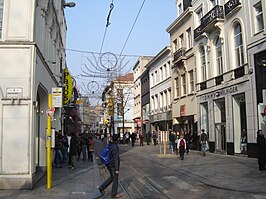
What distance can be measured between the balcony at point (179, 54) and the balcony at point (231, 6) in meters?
8.63

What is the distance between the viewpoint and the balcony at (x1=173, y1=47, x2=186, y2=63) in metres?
33.4

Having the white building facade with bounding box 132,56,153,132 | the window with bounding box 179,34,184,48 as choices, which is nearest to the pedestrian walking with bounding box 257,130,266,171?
the window with bounding box 179,34,184,48

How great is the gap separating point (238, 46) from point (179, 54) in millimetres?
10739

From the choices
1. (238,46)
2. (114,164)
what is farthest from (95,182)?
(238,46)

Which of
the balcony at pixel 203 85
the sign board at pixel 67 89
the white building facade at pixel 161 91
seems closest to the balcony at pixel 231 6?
the balcony at pixel 203 85

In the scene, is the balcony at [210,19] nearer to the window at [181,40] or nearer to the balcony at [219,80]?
the balcony at [219,80]

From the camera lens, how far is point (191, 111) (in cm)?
3206

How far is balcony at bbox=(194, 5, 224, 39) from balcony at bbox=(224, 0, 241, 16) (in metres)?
0.53

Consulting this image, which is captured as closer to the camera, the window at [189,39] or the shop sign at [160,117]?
the window at [189,39]

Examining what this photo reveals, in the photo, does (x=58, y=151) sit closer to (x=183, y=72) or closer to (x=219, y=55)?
(x=219, y=55)

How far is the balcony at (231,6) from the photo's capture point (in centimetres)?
2314

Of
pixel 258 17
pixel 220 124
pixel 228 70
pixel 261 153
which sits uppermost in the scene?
pixel 258 17

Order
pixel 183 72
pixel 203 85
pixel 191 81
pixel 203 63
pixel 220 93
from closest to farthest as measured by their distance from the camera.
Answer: pixel 220 93 → pixel 203 85 → pixel 203 63 → pixel 191 81 → pixel 183 72

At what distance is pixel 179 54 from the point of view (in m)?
34.2
